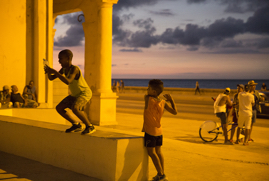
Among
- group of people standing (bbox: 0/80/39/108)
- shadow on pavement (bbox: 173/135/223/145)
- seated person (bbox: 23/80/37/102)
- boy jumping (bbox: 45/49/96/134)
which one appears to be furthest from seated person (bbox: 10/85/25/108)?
boy jumping (bbox: 45/49/96/134)

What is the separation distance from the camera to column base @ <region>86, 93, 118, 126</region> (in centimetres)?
1308

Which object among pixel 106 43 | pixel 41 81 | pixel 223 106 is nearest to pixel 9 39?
pixel 41 81

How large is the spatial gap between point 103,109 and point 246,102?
598 centimetres

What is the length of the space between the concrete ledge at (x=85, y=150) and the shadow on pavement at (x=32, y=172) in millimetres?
115

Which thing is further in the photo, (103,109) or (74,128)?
(103,109)

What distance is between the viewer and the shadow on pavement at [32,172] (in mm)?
4828

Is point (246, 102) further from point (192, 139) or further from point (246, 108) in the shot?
point (192, 139)

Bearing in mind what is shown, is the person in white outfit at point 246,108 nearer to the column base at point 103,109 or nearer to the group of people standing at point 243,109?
the group of people standing at point 243,109

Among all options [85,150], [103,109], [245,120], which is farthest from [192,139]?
[85,150]

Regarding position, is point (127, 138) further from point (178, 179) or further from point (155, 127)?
point (178, 179)

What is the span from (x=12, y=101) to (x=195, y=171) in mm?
7304

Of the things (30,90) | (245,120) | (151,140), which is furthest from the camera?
(30,90)

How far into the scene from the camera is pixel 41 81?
38.1 ft

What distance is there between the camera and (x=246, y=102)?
936 cm
